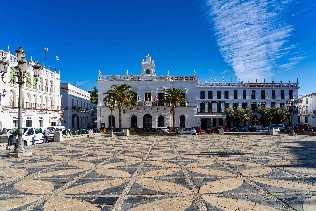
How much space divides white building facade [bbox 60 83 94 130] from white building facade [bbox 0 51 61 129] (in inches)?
286

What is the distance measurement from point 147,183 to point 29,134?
935 inches

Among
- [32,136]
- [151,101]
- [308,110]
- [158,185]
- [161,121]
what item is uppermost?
[151,101]

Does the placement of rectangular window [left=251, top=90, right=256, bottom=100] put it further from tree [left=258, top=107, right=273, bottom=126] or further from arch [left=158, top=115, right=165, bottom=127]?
arch [left=158, top=115, right=165, bottom=127]

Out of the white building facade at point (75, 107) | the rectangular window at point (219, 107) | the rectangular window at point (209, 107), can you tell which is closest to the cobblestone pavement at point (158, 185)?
the white building facade at point (75, 107)

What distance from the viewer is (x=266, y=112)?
73562 mm

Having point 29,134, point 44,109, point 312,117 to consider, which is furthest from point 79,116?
point 312,117

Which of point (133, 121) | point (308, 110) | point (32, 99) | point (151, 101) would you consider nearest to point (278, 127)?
point (151, 101)

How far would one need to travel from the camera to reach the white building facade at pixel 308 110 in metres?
89.1

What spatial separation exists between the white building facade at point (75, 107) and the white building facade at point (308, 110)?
5136cm

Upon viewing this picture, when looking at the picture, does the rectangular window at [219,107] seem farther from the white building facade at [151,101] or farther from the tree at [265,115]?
the tree at [265,115]

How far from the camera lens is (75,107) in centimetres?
7931

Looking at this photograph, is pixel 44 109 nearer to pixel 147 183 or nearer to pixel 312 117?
pixel 147 183

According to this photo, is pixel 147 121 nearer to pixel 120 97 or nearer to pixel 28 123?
pixel 120 97

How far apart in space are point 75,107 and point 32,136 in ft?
150
